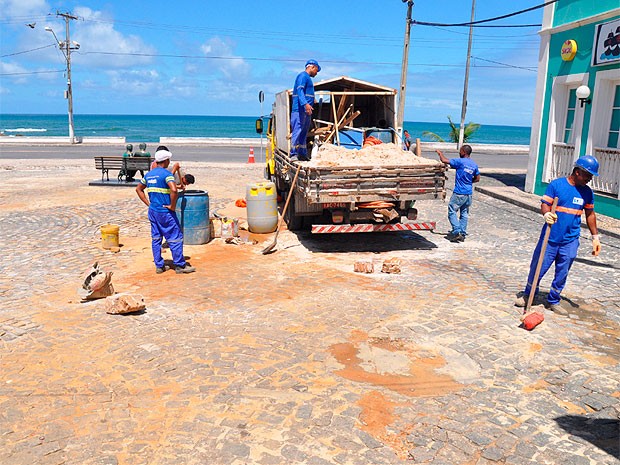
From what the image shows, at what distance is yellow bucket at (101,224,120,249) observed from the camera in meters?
8.56

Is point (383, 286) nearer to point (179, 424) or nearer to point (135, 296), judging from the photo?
point (135, 296)

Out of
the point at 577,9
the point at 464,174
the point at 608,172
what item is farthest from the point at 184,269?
the point at 577,9

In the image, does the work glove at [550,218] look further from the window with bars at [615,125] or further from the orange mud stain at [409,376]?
the window with bars at [615,125]

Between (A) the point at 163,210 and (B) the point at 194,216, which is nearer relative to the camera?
(A) the point at 163,210

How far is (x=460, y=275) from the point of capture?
24.6 ft

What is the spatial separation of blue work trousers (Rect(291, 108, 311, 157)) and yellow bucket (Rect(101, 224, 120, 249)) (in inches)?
141

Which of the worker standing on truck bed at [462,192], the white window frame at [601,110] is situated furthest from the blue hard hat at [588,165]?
the white window frame at [601,110]

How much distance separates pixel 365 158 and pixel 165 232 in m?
3.63

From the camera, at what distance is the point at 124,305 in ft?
18.6

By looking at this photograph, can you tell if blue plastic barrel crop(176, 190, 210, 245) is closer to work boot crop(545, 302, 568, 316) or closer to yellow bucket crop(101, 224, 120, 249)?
yellow bucket crop(101, 224, 120, 249)

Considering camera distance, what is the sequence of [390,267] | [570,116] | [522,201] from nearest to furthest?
[390,267] → [522,201] → [570,116]


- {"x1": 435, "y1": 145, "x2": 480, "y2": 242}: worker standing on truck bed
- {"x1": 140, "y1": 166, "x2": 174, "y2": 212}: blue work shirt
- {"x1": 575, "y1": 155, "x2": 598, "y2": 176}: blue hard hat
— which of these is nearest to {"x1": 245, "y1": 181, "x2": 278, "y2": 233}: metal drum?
{"x1": 140, "y1": 166, "x2": 174, "y2": 212}: blue work shirt

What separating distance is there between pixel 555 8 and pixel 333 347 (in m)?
13.0

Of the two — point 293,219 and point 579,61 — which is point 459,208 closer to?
point 293,219
